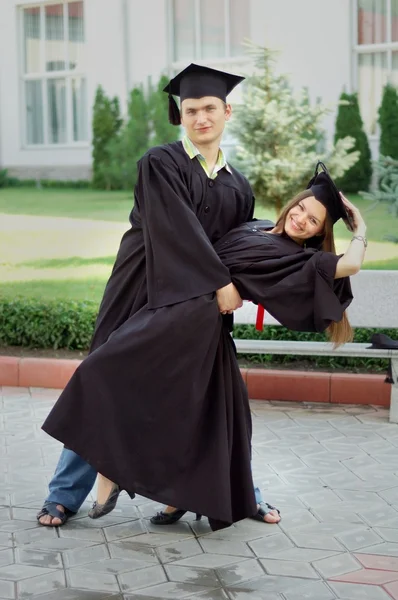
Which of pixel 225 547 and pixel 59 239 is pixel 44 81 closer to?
pixel 59 239

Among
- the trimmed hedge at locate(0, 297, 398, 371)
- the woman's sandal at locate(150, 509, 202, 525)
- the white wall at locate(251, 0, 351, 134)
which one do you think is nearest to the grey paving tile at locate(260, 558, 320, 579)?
the woman's sandal at locate(150, 509, 202, 525)

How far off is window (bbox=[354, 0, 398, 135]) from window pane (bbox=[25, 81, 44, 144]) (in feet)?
9.71

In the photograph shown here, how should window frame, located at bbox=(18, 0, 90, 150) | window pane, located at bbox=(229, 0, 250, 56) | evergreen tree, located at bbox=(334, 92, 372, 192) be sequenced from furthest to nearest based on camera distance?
1. window frame, located at bbox=(18, 0, 90, 150)
2. window pane, located at bbox=(229, 0, 250, 56)
3. evergreen tree, located at bbox=(334, 92, 372, 192)

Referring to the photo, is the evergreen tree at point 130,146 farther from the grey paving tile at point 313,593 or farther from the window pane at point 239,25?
the grey paving tile at point 313,593

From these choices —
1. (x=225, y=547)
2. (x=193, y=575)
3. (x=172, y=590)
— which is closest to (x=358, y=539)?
(x=225, y=547)

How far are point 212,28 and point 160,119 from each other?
908 millimetres

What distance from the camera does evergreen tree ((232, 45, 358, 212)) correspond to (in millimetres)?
8352

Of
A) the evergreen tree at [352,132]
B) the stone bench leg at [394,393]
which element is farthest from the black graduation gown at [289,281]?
the evergreen tree at [352,132]

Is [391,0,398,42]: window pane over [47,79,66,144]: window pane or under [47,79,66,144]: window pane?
over

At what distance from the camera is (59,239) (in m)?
9.54

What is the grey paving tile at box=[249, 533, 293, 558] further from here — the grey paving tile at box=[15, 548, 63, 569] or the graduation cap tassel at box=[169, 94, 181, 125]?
the graduation cap tassel at box=[169, 94, 181, 125]

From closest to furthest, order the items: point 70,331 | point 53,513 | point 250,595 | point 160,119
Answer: point 250,595
point 53,513
point 70,331
point 160,119

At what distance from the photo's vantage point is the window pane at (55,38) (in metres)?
9.40

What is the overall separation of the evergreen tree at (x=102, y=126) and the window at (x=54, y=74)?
124 mm
